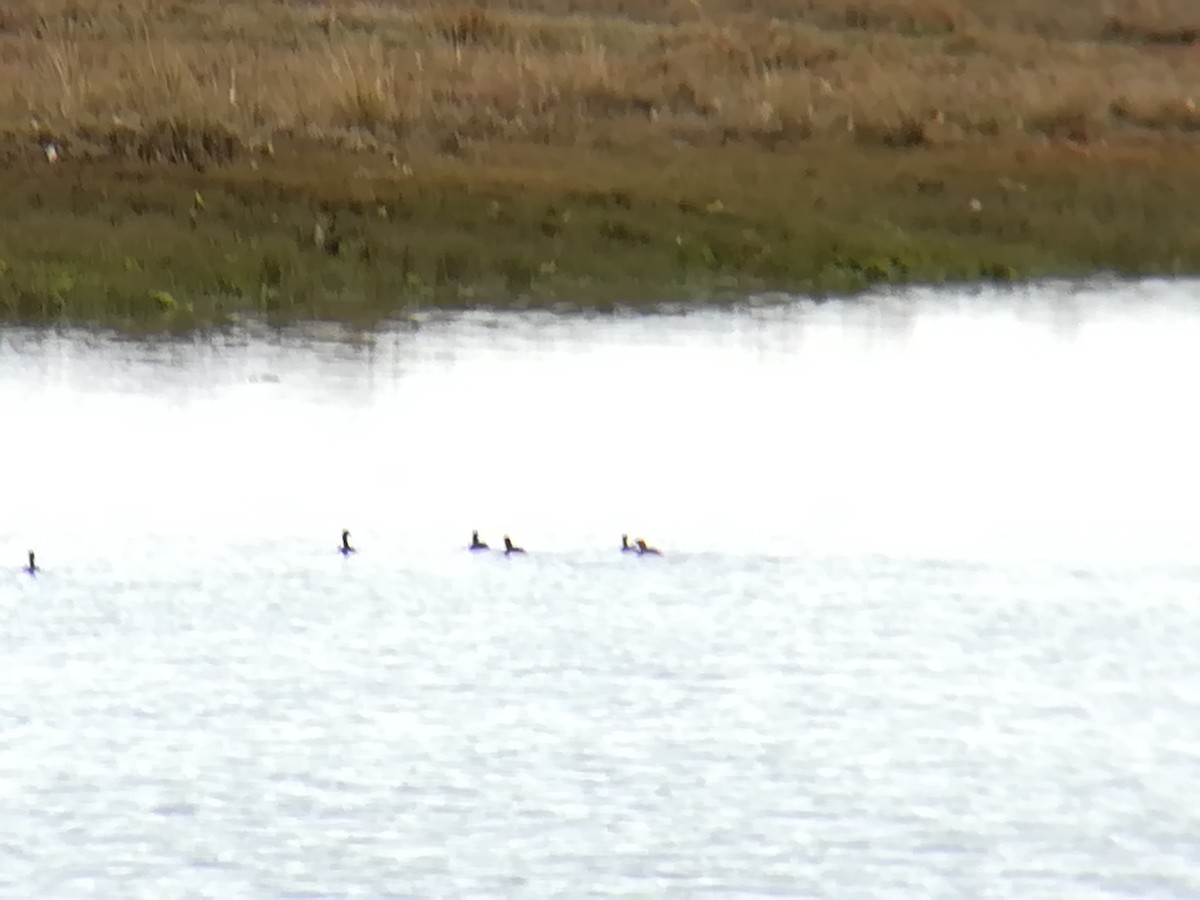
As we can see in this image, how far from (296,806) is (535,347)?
10366 millimetres

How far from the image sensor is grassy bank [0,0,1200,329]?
72.0 ft

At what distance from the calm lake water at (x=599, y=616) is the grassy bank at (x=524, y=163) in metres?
1.27

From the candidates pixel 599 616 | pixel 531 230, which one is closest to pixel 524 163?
pixel 531 230

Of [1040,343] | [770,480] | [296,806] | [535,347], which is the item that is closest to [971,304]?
[1040,343]

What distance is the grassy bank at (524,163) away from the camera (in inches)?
864

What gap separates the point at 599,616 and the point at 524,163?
1236 centimetres

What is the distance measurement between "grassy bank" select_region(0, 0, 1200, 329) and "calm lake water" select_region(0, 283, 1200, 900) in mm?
1274

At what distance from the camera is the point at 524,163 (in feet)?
82.7

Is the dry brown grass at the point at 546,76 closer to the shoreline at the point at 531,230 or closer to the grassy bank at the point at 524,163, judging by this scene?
the grassy bank at the point at 524,163

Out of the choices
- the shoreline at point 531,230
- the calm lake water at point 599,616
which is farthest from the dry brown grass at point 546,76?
the calm lake water at point 599,616

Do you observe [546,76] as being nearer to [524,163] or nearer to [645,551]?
[524,163]

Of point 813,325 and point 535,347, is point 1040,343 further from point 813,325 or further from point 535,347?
point 535,347

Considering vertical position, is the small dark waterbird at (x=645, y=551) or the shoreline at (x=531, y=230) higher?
the shoreline at (x=531, y=230)

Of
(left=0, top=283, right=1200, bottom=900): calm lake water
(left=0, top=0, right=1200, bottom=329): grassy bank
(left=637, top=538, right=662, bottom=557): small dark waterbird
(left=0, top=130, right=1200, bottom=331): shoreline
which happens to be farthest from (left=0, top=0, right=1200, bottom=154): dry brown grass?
(left=637, top=538, right=662, bottom=557): small dark waterbird
